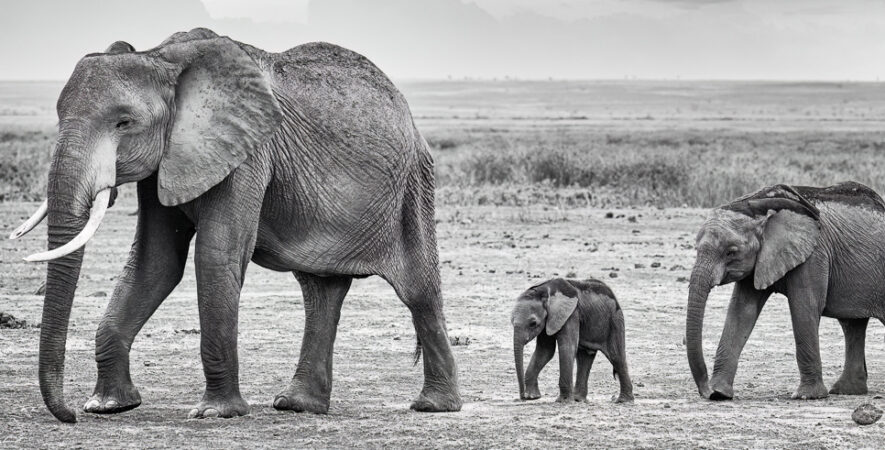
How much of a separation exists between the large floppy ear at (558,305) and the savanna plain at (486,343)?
0.57m

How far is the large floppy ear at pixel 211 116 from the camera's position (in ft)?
25.3

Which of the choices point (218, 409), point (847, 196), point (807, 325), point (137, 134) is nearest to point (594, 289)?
point (807, 325)

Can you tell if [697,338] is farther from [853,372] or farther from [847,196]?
[847,196]

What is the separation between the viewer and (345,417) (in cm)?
862

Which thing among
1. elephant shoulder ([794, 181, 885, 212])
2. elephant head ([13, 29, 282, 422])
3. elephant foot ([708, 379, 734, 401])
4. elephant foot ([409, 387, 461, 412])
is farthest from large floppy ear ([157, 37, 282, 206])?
elephant shoulder ([794, 181, 885, 212])

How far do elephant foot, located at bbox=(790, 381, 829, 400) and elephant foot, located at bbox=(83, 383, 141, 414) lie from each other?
4.81 meters

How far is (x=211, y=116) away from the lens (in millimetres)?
7977

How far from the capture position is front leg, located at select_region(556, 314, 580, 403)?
984 cm

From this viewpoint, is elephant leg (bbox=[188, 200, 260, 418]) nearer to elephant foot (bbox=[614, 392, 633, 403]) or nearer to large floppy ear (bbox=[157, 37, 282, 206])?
large floppy ear (bbox=[157, 37, 282, 206])

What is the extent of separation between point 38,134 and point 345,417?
160ft

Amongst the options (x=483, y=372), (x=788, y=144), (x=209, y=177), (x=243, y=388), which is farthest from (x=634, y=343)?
(x=788, y=144)

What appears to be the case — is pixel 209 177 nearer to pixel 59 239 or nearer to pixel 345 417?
pixel 59 239

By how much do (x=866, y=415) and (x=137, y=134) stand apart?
468cm

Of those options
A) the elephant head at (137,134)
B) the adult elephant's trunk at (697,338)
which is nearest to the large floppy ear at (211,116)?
the elephant head at (137,134)
